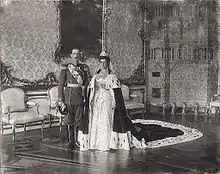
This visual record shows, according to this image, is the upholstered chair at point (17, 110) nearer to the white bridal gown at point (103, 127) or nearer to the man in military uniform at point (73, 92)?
the man in military uniform at point (73, 92)

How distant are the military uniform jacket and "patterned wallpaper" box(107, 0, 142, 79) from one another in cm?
22

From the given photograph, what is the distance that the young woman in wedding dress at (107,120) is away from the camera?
224cm

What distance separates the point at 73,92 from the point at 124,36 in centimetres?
50

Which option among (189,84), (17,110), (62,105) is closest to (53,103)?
(62,105)

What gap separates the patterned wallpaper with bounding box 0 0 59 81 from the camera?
6.37 ft

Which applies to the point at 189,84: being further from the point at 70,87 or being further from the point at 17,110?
the point at 17,110

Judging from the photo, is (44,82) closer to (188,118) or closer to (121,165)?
(121,165)

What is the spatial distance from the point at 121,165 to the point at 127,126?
0.32 m

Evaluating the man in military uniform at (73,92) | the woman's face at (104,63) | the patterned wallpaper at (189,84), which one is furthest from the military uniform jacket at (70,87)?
the patterned wallpaper at (189,84)

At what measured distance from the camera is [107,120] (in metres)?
2.32

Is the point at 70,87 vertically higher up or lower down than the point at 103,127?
higher up

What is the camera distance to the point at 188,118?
234 centimetres

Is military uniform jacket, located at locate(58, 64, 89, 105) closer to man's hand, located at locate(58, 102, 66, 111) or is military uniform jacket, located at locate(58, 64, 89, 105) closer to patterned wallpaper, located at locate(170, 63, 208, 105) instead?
man's hand, located at locate(58, 102, 66, 111)

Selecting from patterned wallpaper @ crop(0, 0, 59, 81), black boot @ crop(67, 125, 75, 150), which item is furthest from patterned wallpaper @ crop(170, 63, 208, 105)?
patterned wallpaper @ crop(0, 0, 59, 81)
